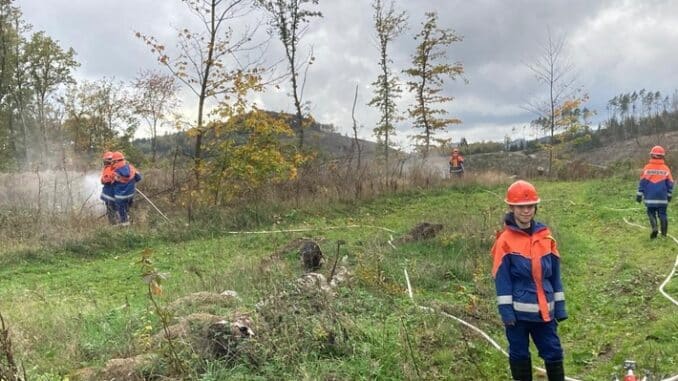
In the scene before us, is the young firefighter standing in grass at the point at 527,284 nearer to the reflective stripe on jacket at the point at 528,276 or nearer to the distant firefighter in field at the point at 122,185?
the reflective stripe on jacket at the point at 528,276

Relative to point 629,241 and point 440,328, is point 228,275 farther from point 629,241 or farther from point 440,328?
point 629,241

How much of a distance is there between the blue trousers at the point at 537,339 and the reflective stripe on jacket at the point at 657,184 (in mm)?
7032

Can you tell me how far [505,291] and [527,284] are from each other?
0.17 metres

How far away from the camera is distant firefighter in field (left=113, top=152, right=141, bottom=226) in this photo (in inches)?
499

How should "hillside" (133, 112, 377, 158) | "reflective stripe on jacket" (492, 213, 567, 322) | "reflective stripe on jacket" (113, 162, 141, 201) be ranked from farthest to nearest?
"hillside" (133, 112, 377, 158) < "reflective stripe on jacket" (113, 162, 141, 201) < "reflective stripe on jacket" (492, 213, 567, 322)

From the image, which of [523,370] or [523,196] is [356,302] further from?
[523,196]

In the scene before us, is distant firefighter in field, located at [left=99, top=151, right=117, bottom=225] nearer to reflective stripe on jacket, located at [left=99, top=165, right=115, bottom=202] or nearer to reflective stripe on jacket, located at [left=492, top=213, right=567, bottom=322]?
reflective stripe on jacket, located at [left=99, top=165, right=115, bottom=202]

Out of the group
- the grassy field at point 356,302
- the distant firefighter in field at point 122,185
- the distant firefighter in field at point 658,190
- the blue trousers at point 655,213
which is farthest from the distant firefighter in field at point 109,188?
the blue trousers at point 655,213

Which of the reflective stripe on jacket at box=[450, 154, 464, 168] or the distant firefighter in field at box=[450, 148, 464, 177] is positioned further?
the reflective stripe on jacket at box=[450, 154, 464, 168]

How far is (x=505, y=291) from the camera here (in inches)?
165

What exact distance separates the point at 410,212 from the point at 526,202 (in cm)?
1145

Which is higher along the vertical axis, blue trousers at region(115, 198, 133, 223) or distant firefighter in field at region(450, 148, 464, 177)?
distant firefighter in field at region(450, 148, 464, 177)

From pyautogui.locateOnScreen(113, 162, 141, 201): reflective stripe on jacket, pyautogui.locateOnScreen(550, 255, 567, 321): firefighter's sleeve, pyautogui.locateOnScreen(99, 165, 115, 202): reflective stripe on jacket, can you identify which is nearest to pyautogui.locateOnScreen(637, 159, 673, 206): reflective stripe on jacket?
pyautogui.locateOnScreen(550, 255, 567, 321): firefighter's sleeve

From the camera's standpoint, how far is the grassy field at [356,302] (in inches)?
177
